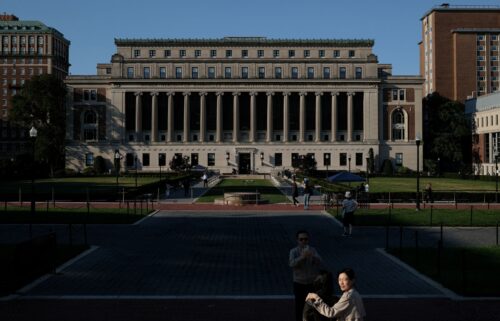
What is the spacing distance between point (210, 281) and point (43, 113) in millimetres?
99667

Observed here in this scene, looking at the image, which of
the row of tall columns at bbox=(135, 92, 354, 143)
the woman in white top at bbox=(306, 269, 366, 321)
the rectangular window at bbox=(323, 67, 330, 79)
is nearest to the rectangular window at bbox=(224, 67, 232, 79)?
the row of tall columns at bbox=(135, 92, 354, 143)

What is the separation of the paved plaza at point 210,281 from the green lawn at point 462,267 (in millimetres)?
525

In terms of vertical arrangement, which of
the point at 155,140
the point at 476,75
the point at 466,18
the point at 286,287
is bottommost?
the point at 286,287

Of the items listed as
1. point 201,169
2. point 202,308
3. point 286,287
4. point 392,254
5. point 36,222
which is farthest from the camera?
point 201,169

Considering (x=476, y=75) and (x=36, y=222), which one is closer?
(x=36, y=222)

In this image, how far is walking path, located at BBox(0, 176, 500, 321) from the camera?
48.8 ft

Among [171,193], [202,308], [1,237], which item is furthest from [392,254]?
[171,193]

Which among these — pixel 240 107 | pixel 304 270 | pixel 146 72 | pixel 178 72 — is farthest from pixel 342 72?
pixel 304 270

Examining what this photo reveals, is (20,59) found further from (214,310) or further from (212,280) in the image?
(214,310)

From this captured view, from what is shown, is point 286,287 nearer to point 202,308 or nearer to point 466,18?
point 202,308

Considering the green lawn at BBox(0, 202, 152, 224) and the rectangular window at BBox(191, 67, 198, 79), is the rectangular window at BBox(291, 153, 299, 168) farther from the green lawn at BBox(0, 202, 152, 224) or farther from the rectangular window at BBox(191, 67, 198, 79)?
the green lawn at BBox(0, 202, 152, 224)

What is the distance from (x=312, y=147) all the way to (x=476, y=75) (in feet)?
129

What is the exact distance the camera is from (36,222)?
34.4 meters

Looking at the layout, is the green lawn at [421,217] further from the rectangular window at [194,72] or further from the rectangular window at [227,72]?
the rectangular window at [194,72]
